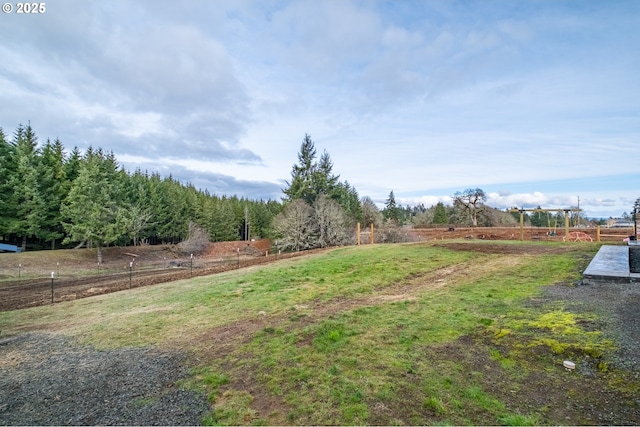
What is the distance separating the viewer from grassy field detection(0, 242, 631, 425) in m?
4.13

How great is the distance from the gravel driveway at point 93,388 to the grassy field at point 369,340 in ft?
1.30

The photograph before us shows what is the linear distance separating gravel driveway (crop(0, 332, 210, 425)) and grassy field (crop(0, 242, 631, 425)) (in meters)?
0.40

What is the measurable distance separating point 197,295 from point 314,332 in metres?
6.50

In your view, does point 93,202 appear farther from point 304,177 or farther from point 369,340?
point 369,340

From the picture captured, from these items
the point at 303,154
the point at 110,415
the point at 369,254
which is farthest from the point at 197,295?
the point at 303,154

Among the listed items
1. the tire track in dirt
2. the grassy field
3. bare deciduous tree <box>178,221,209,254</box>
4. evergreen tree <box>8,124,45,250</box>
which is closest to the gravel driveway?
the grassy field

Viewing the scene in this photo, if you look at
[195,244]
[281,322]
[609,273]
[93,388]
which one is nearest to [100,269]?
[195,244]

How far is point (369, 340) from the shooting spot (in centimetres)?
634

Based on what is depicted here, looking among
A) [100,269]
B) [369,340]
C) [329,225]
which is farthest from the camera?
[329,225]

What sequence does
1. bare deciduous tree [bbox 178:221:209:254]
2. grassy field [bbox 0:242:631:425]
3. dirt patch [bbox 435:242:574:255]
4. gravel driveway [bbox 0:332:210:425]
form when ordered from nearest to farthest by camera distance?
grassy field [bbox 0:242:631:425]
gravel driveway [bbox 0:332:210:425]
dirt patch [bbox 435:242:574:255]
bare deciduous tree [bbox 178:221:209:254]

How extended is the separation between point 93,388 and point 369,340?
4.71m

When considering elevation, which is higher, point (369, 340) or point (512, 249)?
point (512, 249)

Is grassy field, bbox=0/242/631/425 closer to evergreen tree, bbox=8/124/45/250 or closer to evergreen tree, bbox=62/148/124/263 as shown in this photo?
evergreen tree, bbox=62/148/124/263

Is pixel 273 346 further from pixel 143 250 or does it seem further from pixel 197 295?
pixel 143 250
